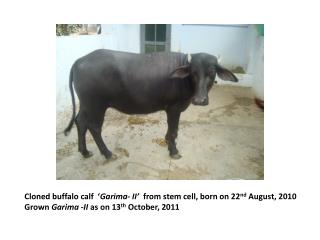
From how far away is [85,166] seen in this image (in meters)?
2.40

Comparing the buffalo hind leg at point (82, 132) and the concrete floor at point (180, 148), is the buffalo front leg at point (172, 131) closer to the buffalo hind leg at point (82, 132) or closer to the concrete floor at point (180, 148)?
the concrete floor at point (180, 148)

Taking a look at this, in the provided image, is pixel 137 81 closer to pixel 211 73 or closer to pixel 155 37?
pixel 211 73

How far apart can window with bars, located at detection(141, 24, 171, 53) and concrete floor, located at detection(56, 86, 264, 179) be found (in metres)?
1.16

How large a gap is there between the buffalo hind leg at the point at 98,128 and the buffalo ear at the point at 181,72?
2.03ft

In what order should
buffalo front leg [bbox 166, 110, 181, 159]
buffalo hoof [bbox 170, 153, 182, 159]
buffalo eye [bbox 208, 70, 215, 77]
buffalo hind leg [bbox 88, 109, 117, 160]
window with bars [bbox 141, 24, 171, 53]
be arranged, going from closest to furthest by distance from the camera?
buffalo eye [bbox 208, 70, 215, 77] < buffalo hind leg [bbox 88, 109, 117, 160] < buffalo front leg [bbox 166, 110, 181, 159] < buffalo hoof [bbox 170, 153, 182, 159] < window with bars [bbox 141, 24, 171, 53]

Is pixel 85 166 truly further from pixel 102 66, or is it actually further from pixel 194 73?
pixel 194 73

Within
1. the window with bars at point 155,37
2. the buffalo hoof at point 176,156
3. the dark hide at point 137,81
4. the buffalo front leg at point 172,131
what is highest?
the window with bars at point 155,37

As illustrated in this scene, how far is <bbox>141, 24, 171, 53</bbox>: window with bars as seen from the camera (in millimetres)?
3965

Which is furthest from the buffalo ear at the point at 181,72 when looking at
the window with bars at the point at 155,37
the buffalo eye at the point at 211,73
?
the window with bars at the point at 155,37

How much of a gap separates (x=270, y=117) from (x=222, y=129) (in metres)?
1.17

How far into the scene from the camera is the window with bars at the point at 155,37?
3.96 m

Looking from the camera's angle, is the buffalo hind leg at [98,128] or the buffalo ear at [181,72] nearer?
the buffalo ear at [181,72]

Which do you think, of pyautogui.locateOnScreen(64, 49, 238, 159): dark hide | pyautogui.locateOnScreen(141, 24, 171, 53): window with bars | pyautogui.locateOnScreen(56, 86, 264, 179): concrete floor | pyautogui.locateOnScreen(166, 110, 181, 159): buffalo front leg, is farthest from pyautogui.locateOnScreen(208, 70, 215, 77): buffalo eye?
pyautogui.locateOnScreen(141, 24, 171, 53): window with bars

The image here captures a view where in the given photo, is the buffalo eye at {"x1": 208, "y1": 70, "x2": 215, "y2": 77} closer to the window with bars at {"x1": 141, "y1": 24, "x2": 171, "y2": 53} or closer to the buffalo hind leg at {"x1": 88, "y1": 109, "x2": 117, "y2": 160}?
the buffalo hind leg at {"x1": 88, "y1": 109, "x2": 117, "y2": 160}
